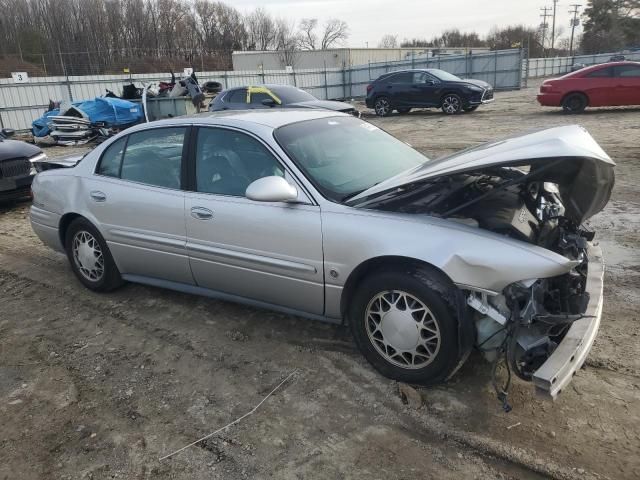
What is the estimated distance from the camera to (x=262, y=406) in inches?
115

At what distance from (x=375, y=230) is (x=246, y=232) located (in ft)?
3.05

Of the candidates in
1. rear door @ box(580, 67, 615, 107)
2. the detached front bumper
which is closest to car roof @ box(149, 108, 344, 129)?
the detached front bumper

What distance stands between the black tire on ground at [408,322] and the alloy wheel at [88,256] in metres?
2.53

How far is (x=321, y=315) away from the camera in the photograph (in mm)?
3311

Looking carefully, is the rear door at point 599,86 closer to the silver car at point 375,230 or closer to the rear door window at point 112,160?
the silver car at point 375,230

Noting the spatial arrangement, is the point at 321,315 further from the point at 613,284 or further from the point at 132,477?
the point at 613,284

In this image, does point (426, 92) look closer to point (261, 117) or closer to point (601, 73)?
point (601, 73)

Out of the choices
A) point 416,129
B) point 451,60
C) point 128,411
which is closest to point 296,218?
point 128,411

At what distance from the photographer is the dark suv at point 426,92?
59.8 ft

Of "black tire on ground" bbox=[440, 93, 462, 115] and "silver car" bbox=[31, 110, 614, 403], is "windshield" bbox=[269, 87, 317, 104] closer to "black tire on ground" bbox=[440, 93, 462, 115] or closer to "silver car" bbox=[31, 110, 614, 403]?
"black tire on ground" bbox=[440, 93, 462, 115]

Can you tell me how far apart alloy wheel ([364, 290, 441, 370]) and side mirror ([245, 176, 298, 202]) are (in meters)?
0.80

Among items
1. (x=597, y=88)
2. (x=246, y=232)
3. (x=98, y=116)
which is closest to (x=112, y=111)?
(x=98, y=116)

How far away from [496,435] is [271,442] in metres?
1.14

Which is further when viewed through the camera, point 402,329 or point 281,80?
point 281,80
